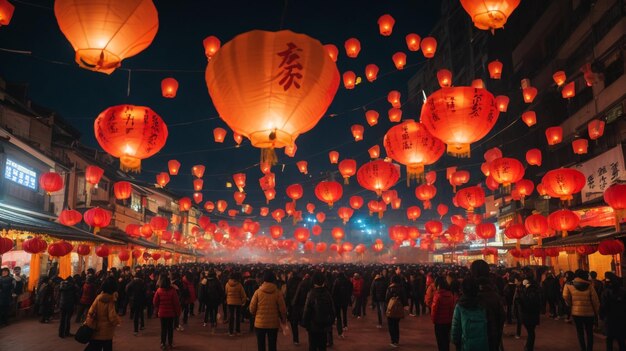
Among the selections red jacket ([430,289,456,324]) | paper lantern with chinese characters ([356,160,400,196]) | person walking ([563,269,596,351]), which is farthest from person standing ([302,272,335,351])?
paper lantern with chinese characters ([356,160,400,196])

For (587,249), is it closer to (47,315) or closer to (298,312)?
(298,312)

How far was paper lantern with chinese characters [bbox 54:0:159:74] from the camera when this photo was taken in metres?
6.90

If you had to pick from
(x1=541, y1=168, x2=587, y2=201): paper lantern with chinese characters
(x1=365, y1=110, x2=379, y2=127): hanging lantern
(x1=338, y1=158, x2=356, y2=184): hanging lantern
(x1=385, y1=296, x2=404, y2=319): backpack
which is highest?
(x1=365, y1=110, x2=379, y2=127): hanging lantern

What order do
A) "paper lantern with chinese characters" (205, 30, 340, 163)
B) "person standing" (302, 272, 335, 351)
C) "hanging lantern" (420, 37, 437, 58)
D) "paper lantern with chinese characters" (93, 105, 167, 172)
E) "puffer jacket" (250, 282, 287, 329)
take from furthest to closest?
"hanging lantern" (420, 37, 437, 58)
"paper lantern with chinese characters" (93, 105, 167, 172)
"puffer jacket" (250, 282, 287, 329)
"person standing" (302, 272, 335, 351)
"paper lantern with chinese characters" (205, 30, 340, 163)

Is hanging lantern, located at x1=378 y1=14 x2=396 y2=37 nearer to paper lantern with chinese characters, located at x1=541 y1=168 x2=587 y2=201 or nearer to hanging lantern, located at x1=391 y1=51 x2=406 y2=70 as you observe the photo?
hanging lantern, located at x1=391 y1=51 x2=406 y2=70

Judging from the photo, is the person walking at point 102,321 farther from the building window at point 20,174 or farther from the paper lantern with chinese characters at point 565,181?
the building window at point 20,174

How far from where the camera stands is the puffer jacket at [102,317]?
664 centimetres

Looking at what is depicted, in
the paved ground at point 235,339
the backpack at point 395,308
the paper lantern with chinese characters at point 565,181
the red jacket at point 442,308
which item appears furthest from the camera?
the paper lantern with chinese characters at point 565,181

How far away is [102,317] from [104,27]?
457 cm

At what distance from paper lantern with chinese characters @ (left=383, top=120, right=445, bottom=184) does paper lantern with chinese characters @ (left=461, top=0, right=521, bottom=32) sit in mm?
2965

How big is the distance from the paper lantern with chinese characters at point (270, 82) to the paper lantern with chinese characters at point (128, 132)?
11.9ft

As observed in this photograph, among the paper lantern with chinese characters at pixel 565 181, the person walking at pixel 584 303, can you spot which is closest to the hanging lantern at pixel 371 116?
the paper lantern with chinese characters at pixel 565 181

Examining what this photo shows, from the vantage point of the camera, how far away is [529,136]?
32.1 metres

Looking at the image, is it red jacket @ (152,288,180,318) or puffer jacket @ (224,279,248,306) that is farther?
puffer jacket @ (224,279,248,306)
